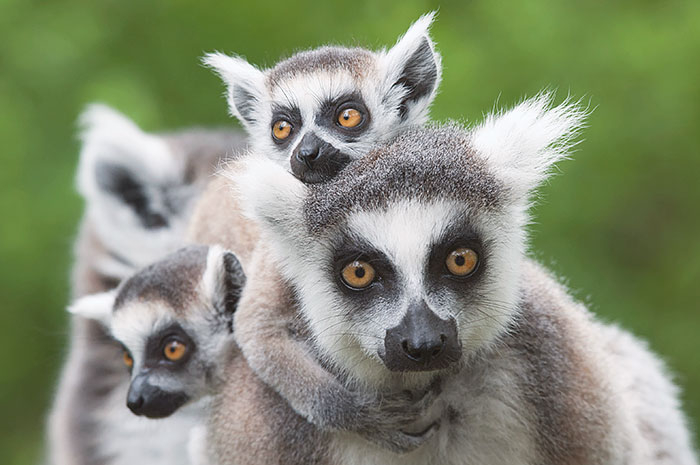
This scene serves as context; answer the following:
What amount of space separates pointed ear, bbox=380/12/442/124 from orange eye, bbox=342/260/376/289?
41.1 inches

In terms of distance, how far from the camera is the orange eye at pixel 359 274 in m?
3.07

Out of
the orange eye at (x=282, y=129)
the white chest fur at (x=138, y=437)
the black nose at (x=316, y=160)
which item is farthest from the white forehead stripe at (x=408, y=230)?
the white chest fur at (x=138, y=437)

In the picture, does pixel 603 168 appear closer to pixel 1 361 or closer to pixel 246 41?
pixel 246 41

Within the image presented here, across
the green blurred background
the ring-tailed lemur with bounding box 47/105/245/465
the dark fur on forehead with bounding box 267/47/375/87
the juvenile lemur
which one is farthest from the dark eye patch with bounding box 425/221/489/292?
the ring-tailed lemur with bounding box 47/105/245/465

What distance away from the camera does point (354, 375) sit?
3.29 m

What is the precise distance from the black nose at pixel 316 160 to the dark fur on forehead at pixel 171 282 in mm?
727

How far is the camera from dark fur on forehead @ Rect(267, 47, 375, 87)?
161 inches

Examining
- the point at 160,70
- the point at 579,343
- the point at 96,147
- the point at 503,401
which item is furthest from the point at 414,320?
the point at 160,70

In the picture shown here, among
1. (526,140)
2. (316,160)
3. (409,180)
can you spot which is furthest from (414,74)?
(409,180)

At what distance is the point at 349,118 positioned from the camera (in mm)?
3910

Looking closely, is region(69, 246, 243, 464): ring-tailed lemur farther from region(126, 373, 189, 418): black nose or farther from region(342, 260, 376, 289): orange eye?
region(342, 260, 376, 289): orange eye

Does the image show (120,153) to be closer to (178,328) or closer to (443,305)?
(178,328)

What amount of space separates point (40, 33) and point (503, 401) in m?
5.40

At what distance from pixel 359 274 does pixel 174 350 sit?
47.6 inches
